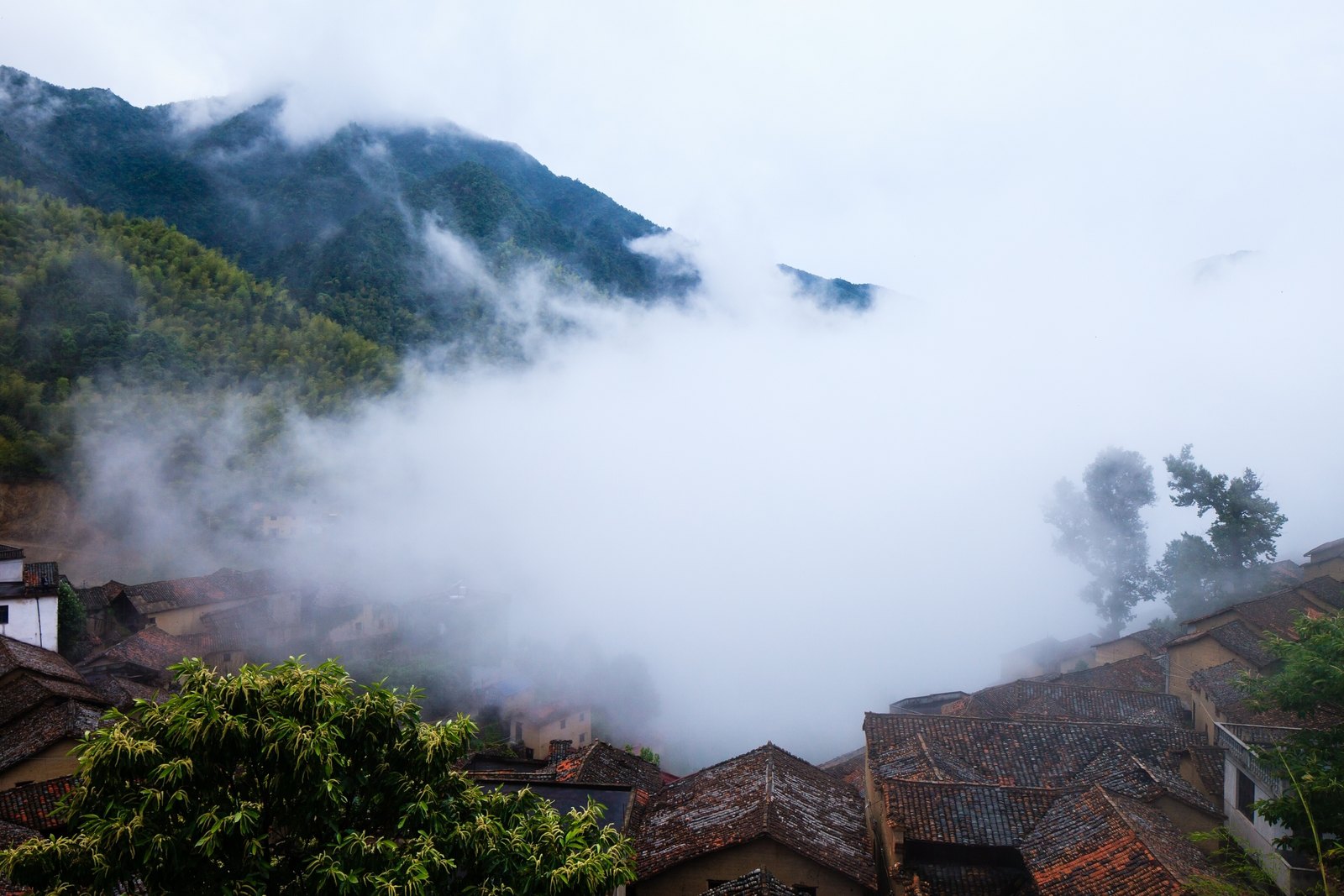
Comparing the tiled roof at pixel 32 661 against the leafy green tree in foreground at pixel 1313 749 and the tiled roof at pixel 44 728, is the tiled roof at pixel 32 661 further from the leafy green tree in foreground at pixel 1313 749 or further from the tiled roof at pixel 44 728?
the leafy green tree in foreground at pixel 1313 749

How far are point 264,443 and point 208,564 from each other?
38.2 feet

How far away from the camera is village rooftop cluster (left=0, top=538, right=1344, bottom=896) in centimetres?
1645

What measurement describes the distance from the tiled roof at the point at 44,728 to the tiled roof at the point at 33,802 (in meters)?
1.30

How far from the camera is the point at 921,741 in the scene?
22.9 meters

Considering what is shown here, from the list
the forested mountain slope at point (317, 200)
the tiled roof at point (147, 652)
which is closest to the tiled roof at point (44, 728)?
the tiled roof at point (147, 652)

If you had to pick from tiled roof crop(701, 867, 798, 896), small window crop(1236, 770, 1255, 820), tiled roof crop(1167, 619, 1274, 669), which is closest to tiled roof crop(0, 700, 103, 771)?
tiled roof crop(701, 867, 798, 896)

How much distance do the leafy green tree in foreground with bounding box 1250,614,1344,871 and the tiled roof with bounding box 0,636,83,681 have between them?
3201cm

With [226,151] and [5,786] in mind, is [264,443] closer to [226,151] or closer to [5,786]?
[5,786]

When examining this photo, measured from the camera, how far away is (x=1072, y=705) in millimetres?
29500

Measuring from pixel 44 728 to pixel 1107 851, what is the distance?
25.5 m

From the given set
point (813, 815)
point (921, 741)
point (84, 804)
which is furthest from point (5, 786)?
point (921, 741)

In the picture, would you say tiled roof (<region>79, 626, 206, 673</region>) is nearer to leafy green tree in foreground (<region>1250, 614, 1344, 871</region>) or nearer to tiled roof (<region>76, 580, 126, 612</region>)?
tiled roof (<region>76, 580, 126, 612</region>)

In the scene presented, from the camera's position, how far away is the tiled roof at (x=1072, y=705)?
28.5 m

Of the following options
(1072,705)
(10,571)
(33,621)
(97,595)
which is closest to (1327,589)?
(1072,705)
